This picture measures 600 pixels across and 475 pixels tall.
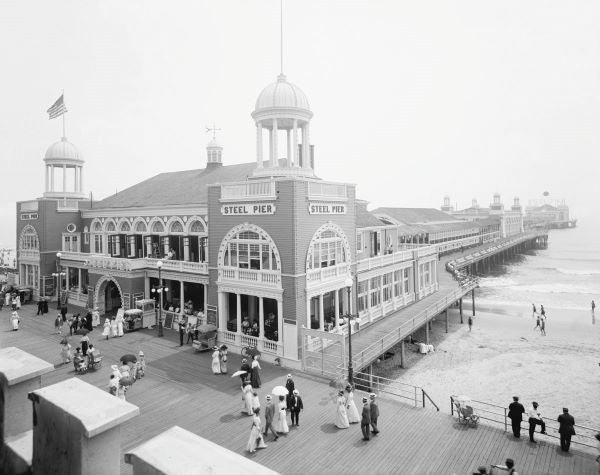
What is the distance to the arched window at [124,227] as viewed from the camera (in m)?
34.6

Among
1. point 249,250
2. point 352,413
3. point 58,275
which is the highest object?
point 249,250

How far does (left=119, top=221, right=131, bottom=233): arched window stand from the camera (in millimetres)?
34559

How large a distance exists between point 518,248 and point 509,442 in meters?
119

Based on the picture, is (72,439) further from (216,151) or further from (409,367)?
(216,151)

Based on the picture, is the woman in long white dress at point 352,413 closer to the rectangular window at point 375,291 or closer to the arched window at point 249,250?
the arched window at point 249,250

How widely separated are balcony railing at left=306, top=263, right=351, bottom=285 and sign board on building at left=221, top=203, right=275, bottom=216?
391 centimetres

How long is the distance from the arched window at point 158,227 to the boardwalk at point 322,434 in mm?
13775

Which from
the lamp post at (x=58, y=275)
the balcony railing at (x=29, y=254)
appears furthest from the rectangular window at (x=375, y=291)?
the balcony railing at (x=29, y=254)

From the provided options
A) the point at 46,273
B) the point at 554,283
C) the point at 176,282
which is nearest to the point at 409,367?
the point at 176,282

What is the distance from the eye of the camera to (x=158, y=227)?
3212 centimetres

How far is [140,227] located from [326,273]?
18.0 metres

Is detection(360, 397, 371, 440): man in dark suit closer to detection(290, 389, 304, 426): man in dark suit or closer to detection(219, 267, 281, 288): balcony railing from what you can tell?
detection(290, 389, 304, 426): man in dark suit

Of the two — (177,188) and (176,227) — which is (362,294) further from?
(177,188)

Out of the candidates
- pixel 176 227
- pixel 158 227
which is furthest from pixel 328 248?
pixel 158 227
